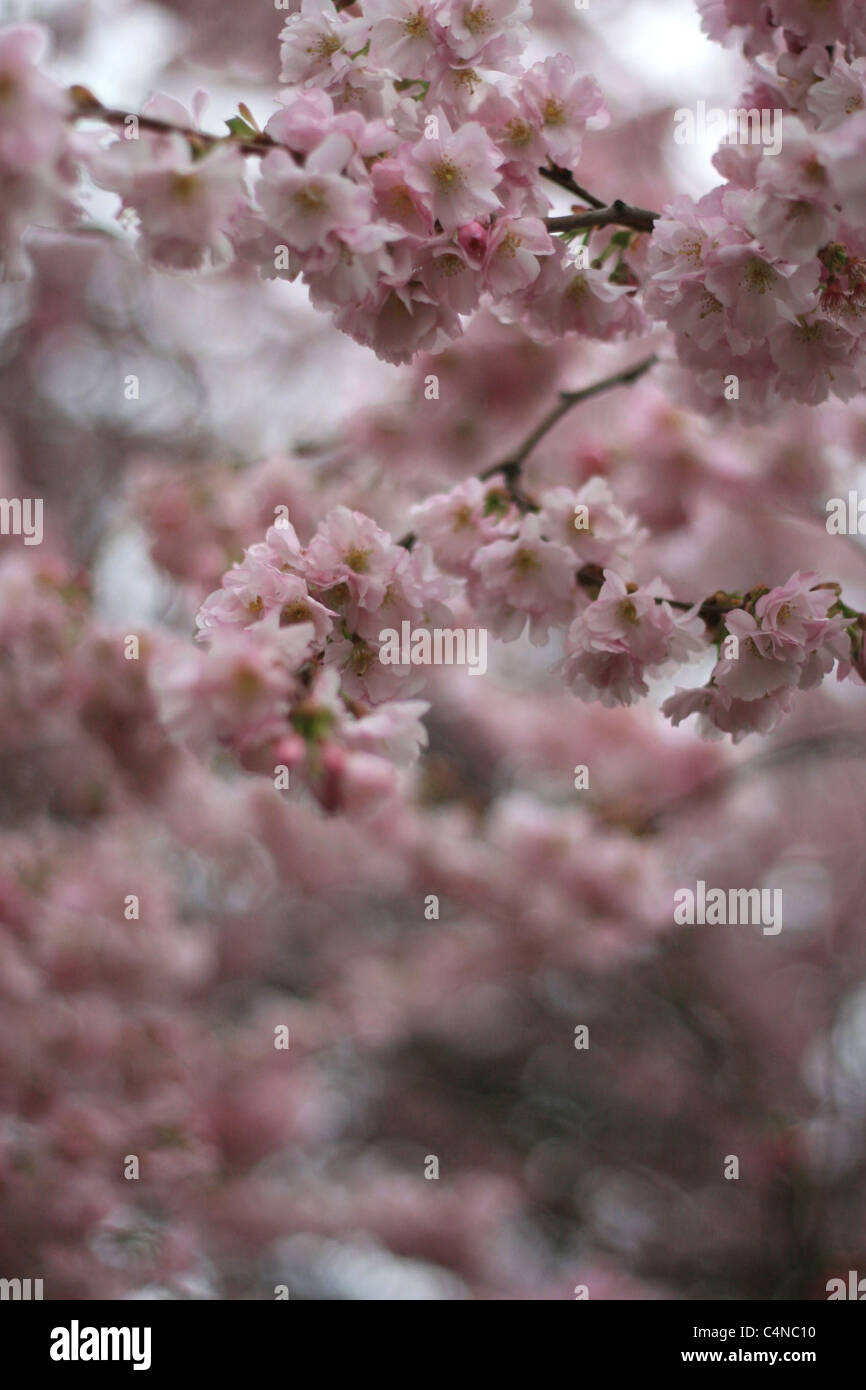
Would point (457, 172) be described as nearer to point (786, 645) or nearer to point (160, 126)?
point (160, 126)

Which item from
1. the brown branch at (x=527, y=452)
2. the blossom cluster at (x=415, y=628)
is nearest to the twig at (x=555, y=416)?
the brown branch at (x=527, y=452)

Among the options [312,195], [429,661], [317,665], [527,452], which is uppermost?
[527,452]

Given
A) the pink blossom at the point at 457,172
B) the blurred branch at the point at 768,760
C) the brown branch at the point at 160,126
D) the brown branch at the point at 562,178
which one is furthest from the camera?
the blurred branch at the point at 768,760

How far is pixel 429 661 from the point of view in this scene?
1396mm

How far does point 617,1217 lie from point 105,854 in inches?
96.9

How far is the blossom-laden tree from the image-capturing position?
2.95 ft

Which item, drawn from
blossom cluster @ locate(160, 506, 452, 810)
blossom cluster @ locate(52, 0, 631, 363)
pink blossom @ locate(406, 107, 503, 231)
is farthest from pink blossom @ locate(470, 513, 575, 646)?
pink blossom @ locate(406, 107, 503, 231)

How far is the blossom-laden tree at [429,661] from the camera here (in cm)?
90

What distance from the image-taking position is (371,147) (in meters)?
0.86

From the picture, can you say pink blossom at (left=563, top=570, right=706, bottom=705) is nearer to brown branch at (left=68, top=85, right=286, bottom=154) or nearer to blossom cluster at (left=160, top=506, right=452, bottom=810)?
blossom cluster at (left=160, top=506, right=452, bottom=810)

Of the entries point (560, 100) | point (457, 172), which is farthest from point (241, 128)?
point (560, 100)

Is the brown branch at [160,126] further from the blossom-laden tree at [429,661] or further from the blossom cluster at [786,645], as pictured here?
the blossom cluster at [786,645]
